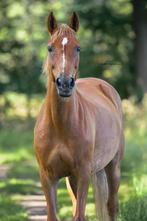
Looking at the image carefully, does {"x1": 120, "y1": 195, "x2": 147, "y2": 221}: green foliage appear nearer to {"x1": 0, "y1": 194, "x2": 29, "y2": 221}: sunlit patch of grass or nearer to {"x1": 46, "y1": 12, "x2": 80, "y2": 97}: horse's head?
{"x1": 0, "y1": 194, "x2": 29, "y2": 221}: sunlit patch of grass

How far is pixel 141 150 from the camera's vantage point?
1645 cm

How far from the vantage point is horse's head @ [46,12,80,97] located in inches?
288

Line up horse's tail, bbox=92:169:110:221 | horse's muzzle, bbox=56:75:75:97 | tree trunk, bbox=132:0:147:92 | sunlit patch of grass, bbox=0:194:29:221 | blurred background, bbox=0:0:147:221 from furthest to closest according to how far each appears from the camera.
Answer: tree trunk, bbox=132:0:147:92 → blurred background, bbox=0:0:147:221 → sunlit patch of grass, bbox=0:194:29:221 → horse's tail, bbox=92:169:110:221 → horse's muzzle, bbox=56:75:75:97

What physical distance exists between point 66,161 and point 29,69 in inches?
695

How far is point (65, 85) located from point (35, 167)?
364 inches

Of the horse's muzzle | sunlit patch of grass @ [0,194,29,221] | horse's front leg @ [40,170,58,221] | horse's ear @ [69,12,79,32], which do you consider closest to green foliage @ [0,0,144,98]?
sunlit patch of grass @ [0,194,29,221]

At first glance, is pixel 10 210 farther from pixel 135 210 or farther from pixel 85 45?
pixel 85 45

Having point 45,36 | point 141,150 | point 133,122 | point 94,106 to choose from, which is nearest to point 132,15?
point 45,36

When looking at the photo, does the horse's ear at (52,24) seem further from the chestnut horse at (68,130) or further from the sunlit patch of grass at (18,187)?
the sunlit patch of grass at (18,187)

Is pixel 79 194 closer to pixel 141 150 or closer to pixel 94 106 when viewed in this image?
pixel 94 106

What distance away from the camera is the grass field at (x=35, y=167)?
10.4m

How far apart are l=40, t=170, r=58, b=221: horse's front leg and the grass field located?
55.3 inches

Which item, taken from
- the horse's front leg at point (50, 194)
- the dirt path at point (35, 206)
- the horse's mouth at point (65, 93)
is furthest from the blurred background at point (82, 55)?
the horse's mouth at point (65, 93)

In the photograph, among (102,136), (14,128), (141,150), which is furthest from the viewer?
(14,128)
